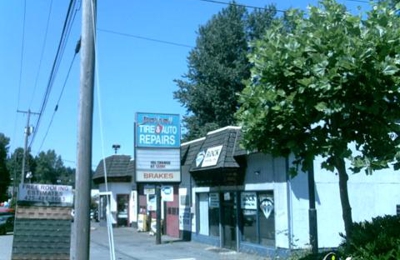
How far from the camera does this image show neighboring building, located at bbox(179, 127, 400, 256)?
56.4 ft

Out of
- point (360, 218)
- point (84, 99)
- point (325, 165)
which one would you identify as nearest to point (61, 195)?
point (84, 99)

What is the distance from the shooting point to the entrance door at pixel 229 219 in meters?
20.5

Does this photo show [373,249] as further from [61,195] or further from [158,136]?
[158,136]

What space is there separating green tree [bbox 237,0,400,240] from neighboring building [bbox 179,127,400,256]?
7.97m

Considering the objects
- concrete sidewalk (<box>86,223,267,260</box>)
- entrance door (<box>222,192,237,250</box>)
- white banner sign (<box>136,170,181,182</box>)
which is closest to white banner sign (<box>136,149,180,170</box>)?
white banner sign (<box>136,170,181,182</box>)

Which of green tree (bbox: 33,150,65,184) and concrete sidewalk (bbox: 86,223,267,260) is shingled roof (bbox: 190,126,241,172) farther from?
green tree (bbox: 33,150,65,184)

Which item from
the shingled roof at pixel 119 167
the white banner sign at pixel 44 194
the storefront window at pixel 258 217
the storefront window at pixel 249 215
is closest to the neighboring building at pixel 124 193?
the shingled roof at pixel 119 167

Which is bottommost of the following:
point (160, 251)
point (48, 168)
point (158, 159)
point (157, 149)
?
point (160, 251)

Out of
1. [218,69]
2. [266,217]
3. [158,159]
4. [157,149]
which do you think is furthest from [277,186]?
[218,69]

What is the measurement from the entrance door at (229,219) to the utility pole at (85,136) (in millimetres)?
12136

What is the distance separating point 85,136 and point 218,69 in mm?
29261

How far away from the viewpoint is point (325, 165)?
8320mm

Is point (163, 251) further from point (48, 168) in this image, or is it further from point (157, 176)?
point (48, 168)

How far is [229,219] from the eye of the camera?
21.0 m
